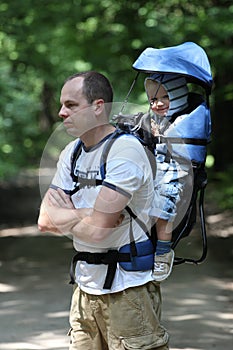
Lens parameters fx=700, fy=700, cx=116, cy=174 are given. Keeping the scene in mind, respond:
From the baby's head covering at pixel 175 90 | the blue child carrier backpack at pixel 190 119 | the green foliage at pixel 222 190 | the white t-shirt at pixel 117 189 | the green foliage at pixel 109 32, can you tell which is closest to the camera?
the white t-shirt at pixel 117 189

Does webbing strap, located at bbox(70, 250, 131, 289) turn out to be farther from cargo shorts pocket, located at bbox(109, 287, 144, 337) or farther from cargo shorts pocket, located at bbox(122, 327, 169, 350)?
cargo shorts pocket, located at bbox(122, 327, 169, 350)

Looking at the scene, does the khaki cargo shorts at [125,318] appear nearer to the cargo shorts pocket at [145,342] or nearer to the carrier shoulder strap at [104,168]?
the cargo shorts pocket at [145,342]

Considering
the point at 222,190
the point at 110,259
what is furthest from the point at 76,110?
the point at 222,190

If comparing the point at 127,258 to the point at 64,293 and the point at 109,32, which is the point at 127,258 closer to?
the point at 64,293

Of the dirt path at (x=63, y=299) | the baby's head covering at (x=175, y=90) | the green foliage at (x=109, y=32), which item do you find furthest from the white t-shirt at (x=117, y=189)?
the green foliage at (x=109, y=32)

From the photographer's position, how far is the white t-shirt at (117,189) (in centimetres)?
307

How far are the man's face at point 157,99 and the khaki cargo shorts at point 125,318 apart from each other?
0.89 metres

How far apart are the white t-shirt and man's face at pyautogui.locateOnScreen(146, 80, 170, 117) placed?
0.47 metres

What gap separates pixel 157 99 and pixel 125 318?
1.12 meters

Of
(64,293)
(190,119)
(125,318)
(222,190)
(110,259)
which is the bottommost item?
(222,190)

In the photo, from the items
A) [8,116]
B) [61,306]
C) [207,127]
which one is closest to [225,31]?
[8,116]

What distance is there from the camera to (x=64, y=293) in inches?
293

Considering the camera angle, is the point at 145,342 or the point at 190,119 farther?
the point at 190,119

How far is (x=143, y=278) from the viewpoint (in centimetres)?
323
